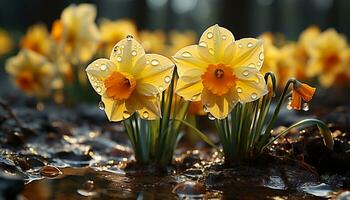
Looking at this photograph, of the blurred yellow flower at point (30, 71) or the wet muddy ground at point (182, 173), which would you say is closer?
the wet muddy ground at point (182, 173)

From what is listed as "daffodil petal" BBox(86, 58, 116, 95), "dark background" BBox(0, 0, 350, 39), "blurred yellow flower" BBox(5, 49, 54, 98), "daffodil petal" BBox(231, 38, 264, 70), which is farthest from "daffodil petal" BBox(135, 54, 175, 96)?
"dark background" BBox(0, 0, 350, 39)

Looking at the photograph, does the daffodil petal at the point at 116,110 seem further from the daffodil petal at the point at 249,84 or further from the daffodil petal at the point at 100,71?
the daffodil petal at the point at 249,84

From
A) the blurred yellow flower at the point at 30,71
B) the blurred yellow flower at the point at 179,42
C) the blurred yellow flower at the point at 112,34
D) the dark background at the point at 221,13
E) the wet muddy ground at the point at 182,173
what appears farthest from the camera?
the dark background at the point at 221,13

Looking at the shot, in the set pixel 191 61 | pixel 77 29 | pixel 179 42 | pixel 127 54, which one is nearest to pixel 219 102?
pixel 191 61

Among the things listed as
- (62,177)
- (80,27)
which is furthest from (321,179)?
(80,27)

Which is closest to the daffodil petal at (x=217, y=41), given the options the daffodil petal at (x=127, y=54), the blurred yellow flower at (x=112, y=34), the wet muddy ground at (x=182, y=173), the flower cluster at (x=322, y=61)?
the daffodil petal at (x=127, y=54)

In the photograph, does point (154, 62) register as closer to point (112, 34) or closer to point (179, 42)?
point (112, 34)
